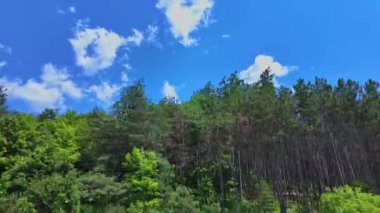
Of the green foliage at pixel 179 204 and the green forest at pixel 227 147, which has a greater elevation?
the green forest at pixel 227 147

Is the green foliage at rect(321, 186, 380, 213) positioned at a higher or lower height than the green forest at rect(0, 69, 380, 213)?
lower

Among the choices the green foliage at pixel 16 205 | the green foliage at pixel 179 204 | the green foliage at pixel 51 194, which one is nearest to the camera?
the green foliage at pixel 16 205

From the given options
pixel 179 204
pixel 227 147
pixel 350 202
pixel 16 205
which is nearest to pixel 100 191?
pixel 179 204

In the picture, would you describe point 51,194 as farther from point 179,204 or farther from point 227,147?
point 227,147

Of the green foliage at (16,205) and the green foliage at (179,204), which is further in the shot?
the green foliage at (179,204)

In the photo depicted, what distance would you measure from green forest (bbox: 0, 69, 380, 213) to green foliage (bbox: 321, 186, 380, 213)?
10.8 meters

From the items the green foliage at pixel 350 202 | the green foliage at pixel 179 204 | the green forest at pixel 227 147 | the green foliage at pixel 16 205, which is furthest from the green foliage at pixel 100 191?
the green foliage at pixel 350 202

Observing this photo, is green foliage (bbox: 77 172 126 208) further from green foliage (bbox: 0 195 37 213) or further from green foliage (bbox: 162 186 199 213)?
green foliage (bbox: 0 195 37 213)

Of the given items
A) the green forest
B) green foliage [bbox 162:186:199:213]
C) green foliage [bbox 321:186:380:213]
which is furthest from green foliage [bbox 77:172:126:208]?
green foliage [bbox 321:186:380:213]

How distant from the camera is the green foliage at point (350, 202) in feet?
69.6

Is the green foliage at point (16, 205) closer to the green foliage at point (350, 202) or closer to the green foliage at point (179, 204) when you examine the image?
the green foliage at point (179, 204)

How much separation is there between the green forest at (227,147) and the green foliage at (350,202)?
10.8 m

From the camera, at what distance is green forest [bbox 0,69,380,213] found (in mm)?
34281

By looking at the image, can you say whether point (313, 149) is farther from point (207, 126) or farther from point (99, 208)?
point (99, 208)
